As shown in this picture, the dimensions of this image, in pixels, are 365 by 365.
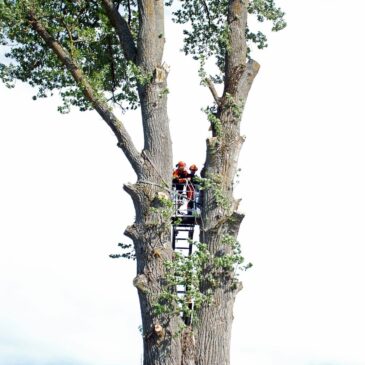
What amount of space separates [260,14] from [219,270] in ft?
19.9

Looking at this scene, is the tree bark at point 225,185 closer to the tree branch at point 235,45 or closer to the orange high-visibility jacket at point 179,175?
the tree branch at point 235,45

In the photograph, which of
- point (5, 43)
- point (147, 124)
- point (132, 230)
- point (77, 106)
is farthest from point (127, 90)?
point (132, 230)

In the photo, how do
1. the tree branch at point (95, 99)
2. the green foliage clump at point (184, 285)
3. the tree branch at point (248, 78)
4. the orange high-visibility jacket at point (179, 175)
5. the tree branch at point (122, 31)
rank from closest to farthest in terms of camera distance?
the green foliage clump at point (184, 285), the tree branch at point (95, 99), the tree branch at point (248, 78), the tree branch at point (122, 31), the orange high-visibility jacket at point (179, 175)

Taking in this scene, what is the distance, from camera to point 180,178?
13.4 metres

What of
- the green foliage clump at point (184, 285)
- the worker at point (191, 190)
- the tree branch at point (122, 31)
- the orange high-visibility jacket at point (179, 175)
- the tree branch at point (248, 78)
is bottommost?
the green foliage clump at point (184, 285)

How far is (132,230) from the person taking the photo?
11305mm

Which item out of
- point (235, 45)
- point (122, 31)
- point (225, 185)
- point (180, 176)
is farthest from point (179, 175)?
point (122, 31)

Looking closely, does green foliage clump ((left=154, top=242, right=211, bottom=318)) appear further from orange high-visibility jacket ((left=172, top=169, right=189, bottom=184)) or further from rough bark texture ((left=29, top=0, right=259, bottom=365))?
orange high-visibility jacket ((left=172, top=169, right=189, bottom=184))

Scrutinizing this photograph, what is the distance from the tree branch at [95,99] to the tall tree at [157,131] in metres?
0.02

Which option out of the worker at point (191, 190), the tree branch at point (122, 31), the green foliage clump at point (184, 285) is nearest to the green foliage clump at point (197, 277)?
the green foliage clump at point (184, 285)

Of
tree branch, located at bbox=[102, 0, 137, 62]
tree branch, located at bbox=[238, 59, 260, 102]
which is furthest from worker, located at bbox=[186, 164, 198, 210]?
tree branch, located at bbox=[102, 0, 137, 62]

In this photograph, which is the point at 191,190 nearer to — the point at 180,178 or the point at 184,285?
the point at 180,178

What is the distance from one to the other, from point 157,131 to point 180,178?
1.76 meters

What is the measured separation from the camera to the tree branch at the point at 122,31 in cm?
1270
